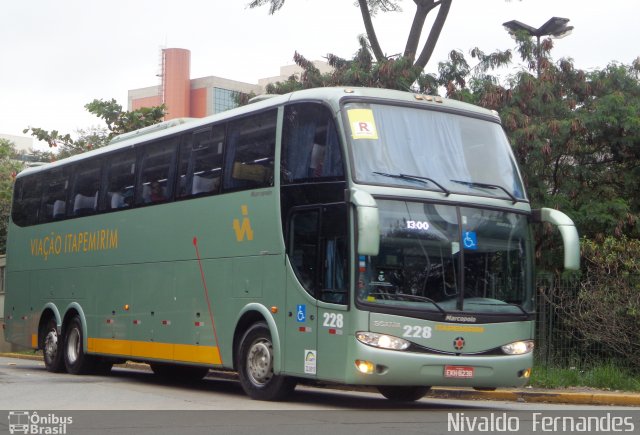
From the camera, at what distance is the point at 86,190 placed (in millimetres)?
20391

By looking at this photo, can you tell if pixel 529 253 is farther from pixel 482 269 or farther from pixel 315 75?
pixel 315 75

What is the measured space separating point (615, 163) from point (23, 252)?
1280 centimetres

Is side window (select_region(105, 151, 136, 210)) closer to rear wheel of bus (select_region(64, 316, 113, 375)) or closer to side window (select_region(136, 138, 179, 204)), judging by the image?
side window (select_region(136, 138, 179, 204))

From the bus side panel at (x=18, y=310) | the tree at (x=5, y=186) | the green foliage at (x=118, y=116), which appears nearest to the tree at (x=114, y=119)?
the green foliage at (x=118, y=116)

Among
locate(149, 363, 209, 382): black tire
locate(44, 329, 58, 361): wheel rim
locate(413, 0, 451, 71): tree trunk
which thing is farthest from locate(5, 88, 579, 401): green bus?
locate(413, 0, 451, 71): tree trunk

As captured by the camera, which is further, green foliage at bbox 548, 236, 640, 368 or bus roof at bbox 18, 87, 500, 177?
green foliage at bbox 548, 236, 640, 368

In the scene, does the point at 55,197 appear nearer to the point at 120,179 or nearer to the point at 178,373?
the point at 120,179

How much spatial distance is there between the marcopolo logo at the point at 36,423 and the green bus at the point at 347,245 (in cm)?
354

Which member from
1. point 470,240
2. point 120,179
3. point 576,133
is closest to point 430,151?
point 470,240

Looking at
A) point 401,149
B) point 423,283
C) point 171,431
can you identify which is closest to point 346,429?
point 171,431

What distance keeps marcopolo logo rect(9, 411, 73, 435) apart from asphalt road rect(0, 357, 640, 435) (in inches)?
1.2

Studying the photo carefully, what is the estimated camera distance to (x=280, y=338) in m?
14.1

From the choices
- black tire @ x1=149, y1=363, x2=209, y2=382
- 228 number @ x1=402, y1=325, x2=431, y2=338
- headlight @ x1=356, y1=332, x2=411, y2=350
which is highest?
228 number @ x1=402, y1=325, x2=431, y2=338

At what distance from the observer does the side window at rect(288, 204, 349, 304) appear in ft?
42.9
